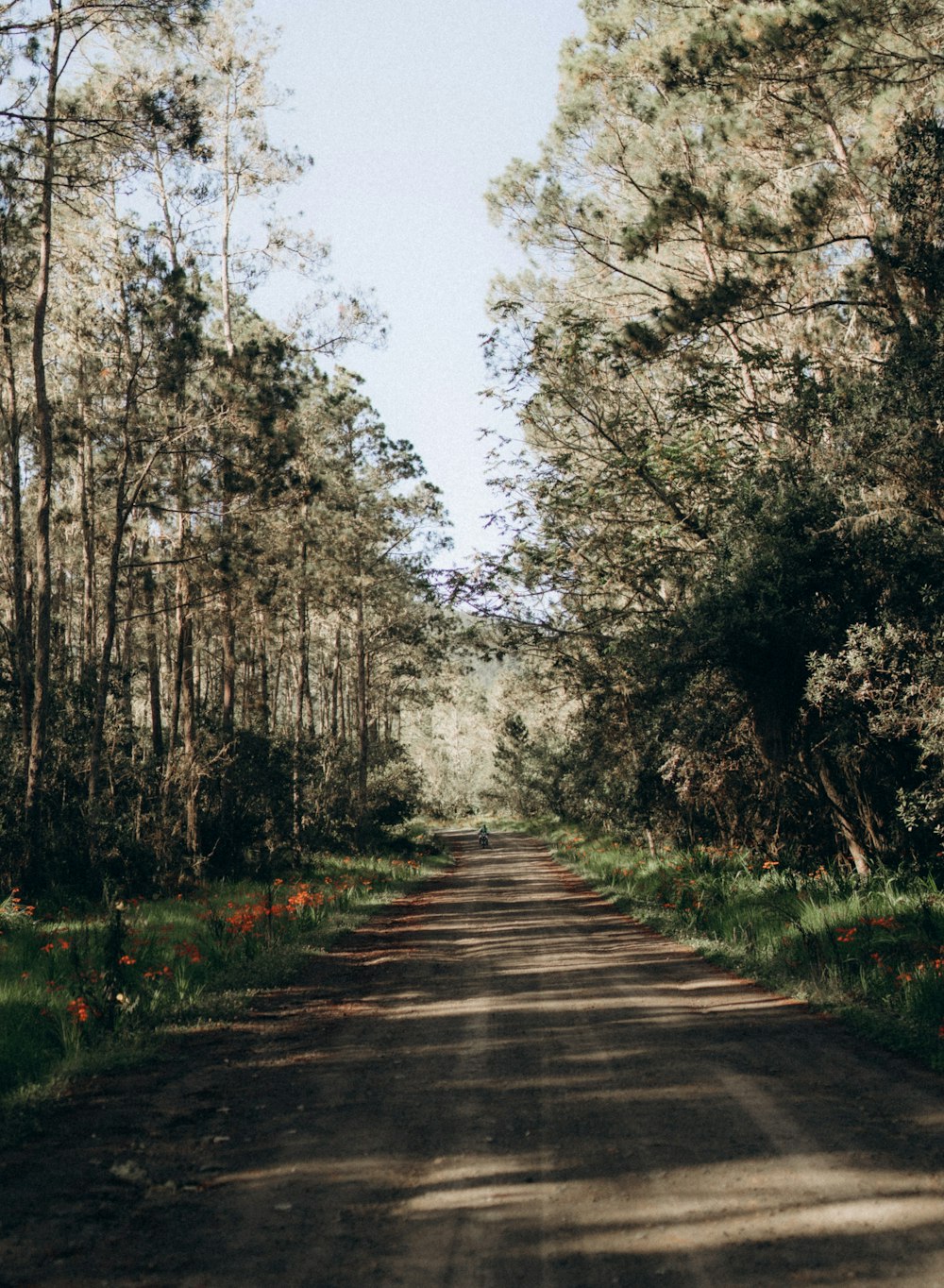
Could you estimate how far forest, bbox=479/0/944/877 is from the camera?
11008mm

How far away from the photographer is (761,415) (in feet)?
45.0

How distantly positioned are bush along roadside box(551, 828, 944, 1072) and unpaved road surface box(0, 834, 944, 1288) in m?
0.49

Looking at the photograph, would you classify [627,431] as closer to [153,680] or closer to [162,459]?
[162,459]

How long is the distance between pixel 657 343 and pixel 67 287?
14.8m

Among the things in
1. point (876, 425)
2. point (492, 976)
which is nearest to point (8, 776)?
point (492, 976)

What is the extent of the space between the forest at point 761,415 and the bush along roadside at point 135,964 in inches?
236

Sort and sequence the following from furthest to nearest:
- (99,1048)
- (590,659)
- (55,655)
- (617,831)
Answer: (617,831) < (55,655) < (590,659) < (99,1048)

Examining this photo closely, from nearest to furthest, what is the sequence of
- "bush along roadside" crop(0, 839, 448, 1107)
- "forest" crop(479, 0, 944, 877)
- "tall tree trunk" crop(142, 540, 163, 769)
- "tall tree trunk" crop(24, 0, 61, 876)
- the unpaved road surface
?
the unpaved road surface < "bush along roadside" crop(0, 839, 448, 1107) < "forest" crop(479, 0, 944, 877) < "tall tree trunk" crop(24, 0, 61, 876) < "tall tree trunk" crop(142, 540, 163, 769)

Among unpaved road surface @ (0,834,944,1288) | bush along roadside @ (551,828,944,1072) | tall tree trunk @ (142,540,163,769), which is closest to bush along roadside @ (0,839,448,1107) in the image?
unpaved road surface @ (0,834,944,1288)

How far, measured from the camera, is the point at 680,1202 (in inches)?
160

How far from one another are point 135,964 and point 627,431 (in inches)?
483

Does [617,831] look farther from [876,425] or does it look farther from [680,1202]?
[680,1202]

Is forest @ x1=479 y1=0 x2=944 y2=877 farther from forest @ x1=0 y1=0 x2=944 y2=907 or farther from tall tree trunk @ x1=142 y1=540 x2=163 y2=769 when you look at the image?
tall tree trunk @ x1=142 y1=540 x2=163 y2=769

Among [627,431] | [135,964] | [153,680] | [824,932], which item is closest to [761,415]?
[627,431]
